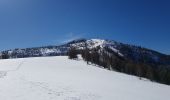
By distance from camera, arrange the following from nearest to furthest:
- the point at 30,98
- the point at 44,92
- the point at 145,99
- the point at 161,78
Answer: the point at 30,98
the point at 44,92
the point at 145,99
the point at 161,78

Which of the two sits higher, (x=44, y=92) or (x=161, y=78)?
(x=44, y=92)

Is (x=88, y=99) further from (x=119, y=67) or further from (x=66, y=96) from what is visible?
(x=119, y=67)

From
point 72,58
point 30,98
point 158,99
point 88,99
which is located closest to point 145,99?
point 158,99

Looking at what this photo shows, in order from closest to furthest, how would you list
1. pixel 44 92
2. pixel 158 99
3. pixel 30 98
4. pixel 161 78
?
pixel 30 98 → pixel 44 92 → pixel 158 99 → pixel 161 78

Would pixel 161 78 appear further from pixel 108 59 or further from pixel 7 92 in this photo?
pixel 7 92

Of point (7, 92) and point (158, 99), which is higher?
point (7, 92)

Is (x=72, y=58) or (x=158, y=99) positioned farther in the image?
(x=72, y=58)

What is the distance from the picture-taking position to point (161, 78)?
378 ft

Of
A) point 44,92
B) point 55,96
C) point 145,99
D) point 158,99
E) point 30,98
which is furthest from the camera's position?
point 158,99

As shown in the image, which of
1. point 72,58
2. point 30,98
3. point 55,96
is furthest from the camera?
point 72,58

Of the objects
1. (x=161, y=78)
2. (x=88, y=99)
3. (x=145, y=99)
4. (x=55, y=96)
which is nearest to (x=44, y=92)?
(x=55, y=96)

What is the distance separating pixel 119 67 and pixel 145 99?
3381 inches

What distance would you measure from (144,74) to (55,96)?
8949 centimetres

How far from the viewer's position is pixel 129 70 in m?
112
